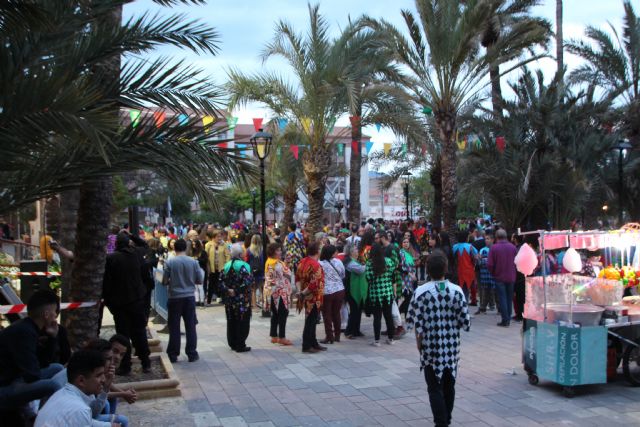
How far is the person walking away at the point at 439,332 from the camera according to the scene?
18.1 feet

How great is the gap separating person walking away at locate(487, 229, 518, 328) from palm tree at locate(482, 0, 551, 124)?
7.17m

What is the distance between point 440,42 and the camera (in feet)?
52.7

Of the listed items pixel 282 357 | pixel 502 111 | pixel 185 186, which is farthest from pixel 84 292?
pixel 502 111

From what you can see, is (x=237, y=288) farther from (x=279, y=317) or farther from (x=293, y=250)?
(x=293, y=250)

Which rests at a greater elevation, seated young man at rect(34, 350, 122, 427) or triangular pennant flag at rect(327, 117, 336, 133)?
triangular pennant flag at rect(327, 117, 336, 133)

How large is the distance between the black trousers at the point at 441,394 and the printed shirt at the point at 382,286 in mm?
3969

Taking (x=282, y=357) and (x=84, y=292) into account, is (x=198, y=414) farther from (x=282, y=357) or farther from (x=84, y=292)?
(x=282, y=357)

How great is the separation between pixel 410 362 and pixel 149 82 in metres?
5.31

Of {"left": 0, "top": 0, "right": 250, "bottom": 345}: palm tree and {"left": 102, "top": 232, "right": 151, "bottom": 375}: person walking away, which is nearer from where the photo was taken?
{"left": 0, "top": 0, "right": 250, "bottom": 345}: palm tree

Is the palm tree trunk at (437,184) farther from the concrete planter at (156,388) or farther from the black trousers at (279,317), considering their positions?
the concrete planter at (156,388)

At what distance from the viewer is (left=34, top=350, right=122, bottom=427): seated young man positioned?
3432 mm

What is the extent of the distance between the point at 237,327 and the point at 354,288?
77.8 inches

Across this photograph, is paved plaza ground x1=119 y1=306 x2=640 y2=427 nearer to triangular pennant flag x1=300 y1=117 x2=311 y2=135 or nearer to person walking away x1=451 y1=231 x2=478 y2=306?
person walking away x1=451 y1=231 x2=478 y2=306

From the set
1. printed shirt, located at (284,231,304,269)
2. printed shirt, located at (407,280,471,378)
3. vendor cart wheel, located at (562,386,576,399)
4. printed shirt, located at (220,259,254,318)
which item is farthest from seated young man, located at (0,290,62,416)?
printed shirt, located at (284,231,304,269)
